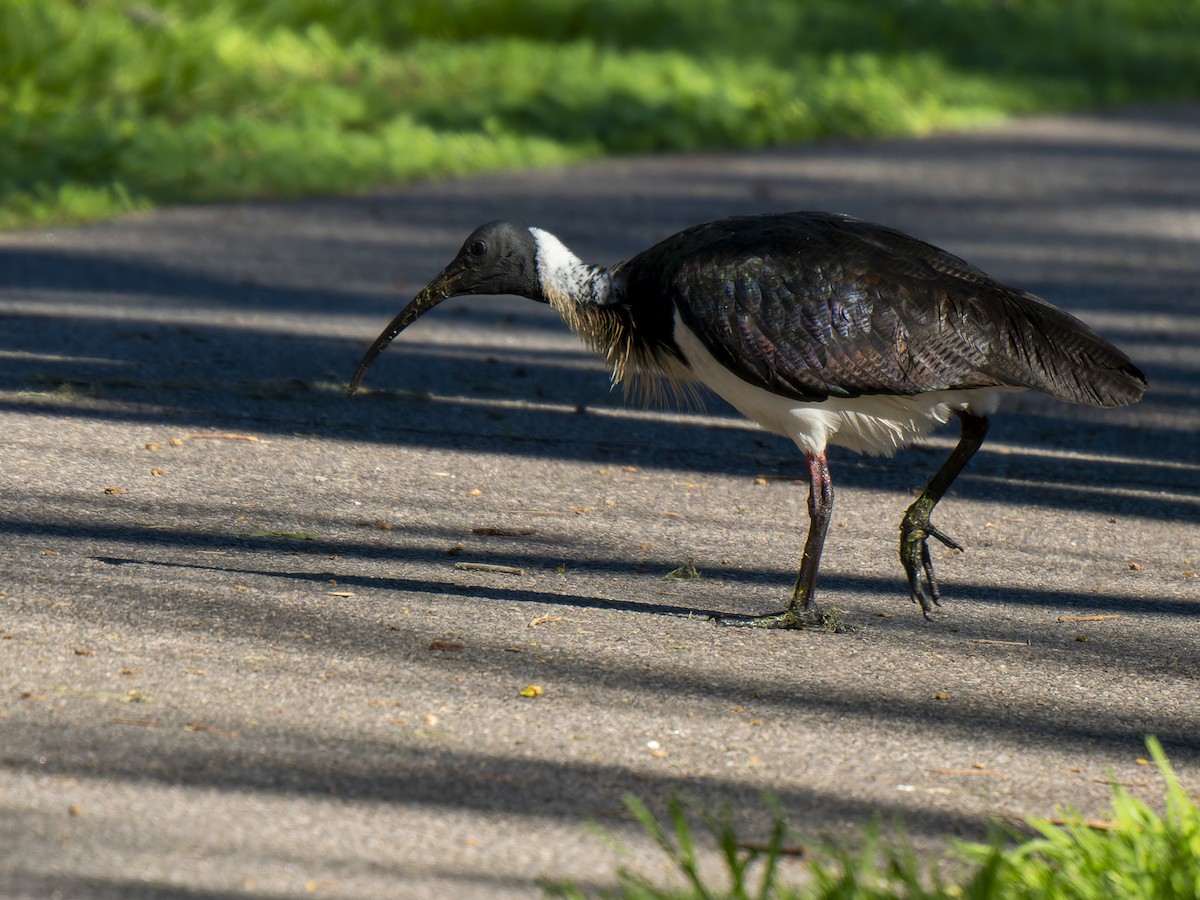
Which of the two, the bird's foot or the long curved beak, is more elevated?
the long curved beak

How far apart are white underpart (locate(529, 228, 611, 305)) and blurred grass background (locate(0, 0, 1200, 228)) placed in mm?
6827

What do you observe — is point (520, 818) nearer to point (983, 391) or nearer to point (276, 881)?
point (276, 881)

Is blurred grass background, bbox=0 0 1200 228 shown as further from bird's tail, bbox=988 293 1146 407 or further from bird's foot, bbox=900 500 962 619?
bird's tail, bbox=988 293 1146 407

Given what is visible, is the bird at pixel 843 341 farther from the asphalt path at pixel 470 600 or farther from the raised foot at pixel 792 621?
the asphalt path at pixel 470 600

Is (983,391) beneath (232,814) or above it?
above

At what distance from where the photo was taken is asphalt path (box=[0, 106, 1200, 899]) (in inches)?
173

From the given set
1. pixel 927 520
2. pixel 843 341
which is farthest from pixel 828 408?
pixel 927 520

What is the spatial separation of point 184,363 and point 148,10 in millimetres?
9943

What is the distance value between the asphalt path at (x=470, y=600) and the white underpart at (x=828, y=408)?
2.16 ft

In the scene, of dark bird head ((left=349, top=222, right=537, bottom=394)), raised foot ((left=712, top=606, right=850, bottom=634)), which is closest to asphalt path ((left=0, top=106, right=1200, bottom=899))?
raised foot ((left=712, top=606, right=850, bottom=634))

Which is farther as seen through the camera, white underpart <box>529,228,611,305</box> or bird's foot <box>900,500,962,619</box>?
white underpart <box>529,228,611,305</box>

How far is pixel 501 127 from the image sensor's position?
16359 millimetres

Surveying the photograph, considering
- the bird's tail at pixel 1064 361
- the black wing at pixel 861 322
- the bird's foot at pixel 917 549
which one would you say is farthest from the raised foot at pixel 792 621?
the bird's tail at pixel 1064 361

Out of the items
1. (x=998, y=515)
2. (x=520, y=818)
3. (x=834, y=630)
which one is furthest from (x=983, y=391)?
(x=520, y=818)
